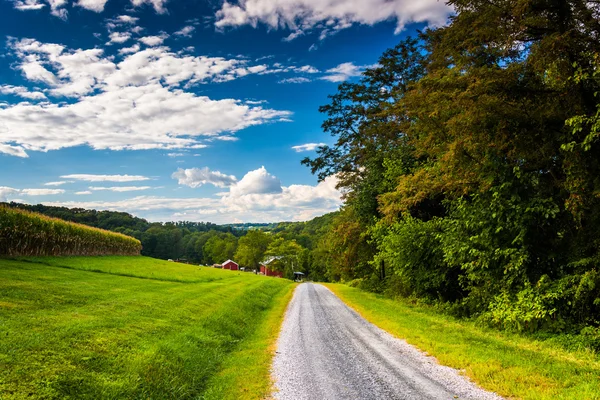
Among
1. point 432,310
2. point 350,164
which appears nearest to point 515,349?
point 432,310

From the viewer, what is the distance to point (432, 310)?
1752 centimetres

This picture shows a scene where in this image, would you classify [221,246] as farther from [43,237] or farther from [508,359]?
[508,359]

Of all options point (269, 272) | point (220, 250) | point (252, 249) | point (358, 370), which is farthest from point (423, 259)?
point (220, 250)

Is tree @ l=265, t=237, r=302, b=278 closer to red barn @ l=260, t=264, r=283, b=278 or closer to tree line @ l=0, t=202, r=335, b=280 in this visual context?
tree line @ l=0, t=202, r=335, b=280

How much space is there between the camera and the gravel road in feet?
21.7

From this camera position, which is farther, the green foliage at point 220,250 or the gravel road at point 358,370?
the green foliage at point 220,250

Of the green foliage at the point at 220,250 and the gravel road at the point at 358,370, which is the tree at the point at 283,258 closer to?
the green foliage at the point at 220,250

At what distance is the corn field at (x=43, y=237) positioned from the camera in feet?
63.4

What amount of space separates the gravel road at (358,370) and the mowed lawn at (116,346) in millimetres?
692

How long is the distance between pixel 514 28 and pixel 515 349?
930 centimetres

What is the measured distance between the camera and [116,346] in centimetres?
788

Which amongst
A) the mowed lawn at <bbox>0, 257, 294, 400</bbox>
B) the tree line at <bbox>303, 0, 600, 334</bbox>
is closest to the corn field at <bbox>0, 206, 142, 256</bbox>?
the mowed lawn at <bbox>0, 257, 294, 400</bbox>

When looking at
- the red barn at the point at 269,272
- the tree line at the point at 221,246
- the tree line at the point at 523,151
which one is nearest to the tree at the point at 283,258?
the tree line at the point at 221,246

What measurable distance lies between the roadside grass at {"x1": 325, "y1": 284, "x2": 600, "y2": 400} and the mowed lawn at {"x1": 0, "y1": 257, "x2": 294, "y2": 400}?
14.5 feet
